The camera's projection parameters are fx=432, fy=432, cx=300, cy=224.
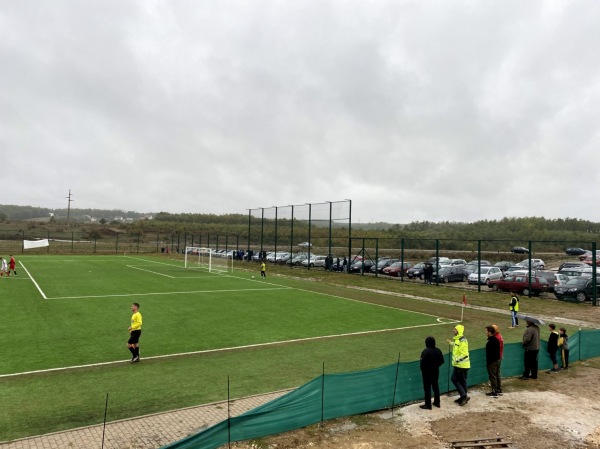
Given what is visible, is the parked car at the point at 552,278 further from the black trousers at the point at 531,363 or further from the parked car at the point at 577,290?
the black trousers at the point at 531,363

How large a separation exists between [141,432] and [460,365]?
7.16 metres

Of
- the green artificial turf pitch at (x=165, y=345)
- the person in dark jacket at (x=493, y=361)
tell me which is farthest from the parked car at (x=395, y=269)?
the person in dark jacket at (x=493, y=361)

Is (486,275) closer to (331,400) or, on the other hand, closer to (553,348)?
(553,348)

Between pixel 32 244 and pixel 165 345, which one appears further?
pixel 32 244

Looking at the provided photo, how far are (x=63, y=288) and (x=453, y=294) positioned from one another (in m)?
26.3

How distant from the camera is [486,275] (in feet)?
123

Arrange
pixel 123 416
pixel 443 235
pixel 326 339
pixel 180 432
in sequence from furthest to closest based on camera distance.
Answer: pixel 443 235 → pixel 326 339 → pixel 123 416 → pixel 180 432

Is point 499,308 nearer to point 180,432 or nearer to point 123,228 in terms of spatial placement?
point 180,432

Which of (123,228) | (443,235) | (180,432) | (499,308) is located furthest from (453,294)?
(123,228)

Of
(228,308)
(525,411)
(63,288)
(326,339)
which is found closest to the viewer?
(525,411)

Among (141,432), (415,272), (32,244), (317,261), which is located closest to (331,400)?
(141,432)

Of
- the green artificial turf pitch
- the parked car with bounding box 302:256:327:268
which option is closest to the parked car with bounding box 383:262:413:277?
the parked car with bounding box 302:256:327:268

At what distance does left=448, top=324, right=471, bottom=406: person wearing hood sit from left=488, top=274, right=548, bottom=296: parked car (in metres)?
21.6

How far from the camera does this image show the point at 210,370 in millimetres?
12344
